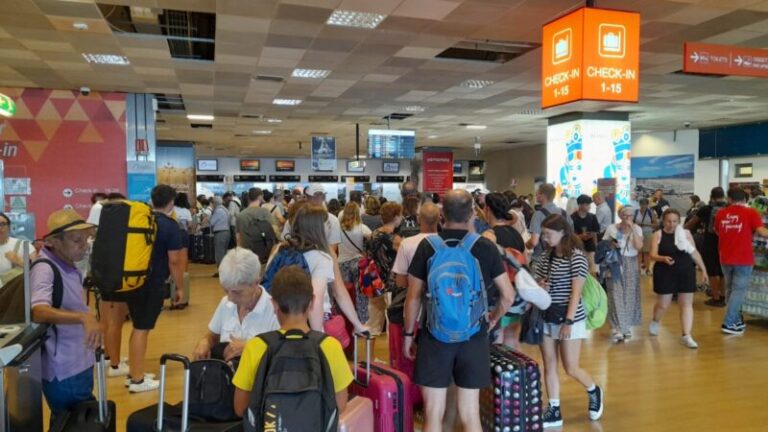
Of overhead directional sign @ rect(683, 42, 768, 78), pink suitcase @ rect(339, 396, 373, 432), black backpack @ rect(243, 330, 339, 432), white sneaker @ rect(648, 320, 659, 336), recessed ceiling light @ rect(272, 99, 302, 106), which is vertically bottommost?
white sneaker @ rect(648, 320, 659, 336)

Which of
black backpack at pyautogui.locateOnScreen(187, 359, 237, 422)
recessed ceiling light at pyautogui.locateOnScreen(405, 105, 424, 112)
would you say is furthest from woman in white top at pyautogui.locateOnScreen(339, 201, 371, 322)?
recessed ceiling light at pyautogui.locateOnScreen(405, 105, 424, 112)

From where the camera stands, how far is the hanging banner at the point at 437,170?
19.9 meters

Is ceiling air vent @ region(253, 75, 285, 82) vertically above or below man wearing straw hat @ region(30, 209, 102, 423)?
above

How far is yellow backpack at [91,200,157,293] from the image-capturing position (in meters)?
3.84

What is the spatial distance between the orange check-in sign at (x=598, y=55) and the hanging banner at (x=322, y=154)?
10.5 meters

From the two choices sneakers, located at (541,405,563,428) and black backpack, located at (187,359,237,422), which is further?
sneakers, located at (541,405,563,428)

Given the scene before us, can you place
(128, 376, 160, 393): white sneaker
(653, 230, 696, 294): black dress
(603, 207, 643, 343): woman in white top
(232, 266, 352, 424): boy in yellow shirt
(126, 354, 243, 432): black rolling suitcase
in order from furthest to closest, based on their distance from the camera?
1. (603, 207, 643, 343): woman in white top
2. (653, 230, 696, 294): black dress
3. (128, 376, 160, 393): white sneaker
4. (126, 354, 243, 432): black rolling suitcase
5. (232, 266, 352, 424): boy in yellow shirt

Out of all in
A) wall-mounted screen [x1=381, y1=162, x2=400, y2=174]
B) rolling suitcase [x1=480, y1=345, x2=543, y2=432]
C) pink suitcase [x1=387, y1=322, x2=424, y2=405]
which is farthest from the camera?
wall-mounted screen [x1=381, y1=162, x2=400, y2=174]

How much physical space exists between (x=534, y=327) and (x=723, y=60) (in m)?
3.89

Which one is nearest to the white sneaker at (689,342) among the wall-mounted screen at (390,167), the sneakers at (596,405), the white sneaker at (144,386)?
the sneakers at (596,405)

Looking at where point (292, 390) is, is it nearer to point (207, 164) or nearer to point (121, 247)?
point (121, 247)

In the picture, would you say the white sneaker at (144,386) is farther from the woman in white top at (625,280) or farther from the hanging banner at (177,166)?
the hanging banner at (177,166)

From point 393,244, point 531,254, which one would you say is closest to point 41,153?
point 393,244

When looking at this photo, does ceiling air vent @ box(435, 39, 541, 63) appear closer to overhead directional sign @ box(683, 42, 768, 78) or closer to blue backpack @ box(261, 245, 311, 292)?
overhead directional sign @ box(683, 42, 768, 78)
